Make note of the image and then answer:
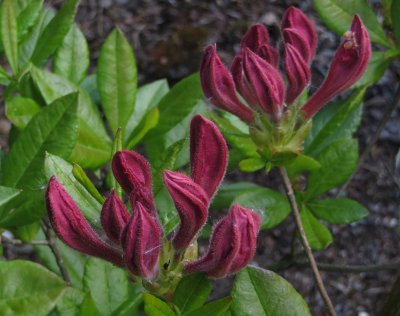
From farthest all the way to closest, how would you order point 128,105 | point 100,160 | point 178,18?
point 178,18
point 128,105
point 100,160

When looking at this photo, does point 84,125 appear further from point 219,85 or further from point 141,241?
point 141,241

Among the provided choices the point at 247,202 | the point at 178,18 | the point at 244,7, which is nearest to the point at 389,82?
the point at 244,7

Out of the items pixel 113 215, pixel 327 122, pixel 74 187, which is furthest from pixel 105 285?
pixel 327 122

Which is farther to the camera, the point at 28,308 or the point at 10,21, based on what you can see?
the point at 10,21

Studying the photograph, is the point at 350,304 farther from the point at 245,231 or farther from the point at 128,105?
the point at 245,231

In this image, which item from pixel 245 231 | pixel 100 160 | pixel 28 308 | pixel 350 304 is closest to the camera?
pixel 245 231

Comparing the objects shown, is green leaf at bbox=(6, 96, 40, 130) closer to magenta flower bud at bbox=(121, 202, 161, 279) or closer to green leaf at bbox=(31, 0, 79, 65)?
green leaf at bbox=(31, 0, 79, 65)
